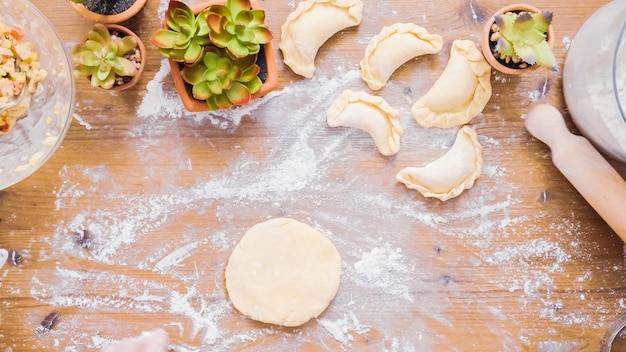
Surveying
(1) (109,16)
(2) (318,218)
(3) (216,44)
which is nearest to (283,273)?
(2) (318,218)

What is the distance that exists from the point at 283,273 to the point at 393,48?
1.70 ft

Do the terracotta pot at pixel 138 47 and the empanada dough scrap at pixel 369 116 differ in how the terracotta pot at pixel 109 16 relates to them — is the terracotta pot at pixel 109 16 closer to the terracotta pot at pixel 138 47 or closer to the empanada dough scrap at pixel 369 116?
the terracotta pot at pixel 138 47

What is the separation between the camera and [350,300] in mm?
1232

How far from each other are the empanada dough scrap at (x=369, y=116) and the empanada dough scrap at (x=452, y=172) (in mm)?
69

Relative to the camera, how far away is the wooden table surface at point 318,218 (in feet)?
4.00

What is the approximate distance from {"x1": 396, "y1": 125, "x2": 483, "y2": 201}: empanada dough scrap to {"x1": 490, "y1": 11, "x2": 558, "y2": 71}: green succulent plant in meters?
0.20

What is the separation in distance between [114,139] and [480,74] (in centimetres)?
77

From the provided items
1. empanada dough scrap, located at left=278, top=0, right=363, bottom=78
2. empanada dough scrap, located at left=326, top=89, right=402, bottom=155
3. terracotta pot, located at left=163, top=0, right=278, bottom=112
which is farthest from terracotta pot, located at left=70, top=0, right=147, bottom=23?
empanada dough scrap, located at left=326, top=89, right=402, bottom=155

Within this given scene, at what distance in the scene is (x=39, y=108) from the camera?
3.72 feet

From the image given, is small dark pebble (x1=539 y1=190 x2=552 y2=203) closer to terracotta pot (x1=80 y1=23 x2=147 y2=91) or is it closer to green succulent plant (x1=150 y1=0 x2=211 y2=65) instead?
green succulent plant (x1=150 y1=0 x2=211 y2=65)

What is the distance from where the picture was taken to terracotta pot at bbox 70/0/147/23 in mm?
1132

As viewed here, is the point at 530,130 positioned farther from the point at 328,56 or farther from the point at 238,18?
the point at 238,18

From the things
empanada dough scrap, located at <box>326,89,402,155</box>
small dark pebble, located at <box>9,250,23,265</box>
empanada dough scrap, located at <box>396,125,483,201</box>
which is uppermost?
empanada dough scrap, located at <box>326,89,402,155</box>

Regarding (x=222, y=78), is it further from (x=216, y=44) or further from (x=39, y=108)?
(x=39, y=108)
